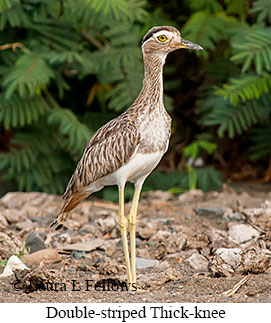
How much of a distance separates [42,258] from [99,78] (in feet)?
9.60

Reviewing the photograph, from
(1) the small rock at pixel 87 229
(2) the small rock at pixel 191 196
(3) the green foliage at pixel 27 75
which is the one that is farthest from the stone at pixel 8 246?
(2) the small rock at pixel 191 196

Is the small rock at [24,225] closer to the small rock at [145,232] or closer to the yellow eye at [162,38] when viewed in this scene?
the small rock at [145,232]

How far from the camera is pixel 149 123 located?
438cm

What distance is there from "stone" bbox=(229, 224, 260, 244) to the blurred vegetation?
1681 millimetres

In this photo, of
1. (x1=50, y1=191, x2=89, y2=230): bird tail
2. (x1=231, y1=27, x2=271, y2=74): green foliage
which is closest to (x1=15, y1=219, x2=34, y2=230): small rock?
(x1=50, y1=191, x2=89, y2=230): bird tail

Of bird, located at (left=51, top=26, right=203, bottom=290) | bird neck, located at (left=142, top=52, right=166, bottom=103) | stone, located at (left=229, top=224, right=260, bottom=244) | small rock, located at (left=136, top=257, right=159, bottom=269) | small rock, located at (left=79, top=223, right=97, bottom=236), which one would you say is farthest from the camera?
small rock, located at (left=79, top=223, right=97, bottom=236)

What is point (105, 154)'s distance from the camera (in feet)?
14.8

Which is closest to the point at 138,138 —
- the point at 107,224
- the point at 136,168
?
the point at 136,168

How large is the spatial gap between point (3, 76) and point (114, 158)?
126 inches

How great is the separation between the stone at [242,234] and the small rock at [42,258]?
1.29m

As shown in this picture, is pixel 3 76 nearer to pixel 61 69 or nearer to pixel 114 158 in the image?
pixel 61 69

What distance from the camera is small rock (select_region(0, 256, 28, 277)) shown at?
4613mm


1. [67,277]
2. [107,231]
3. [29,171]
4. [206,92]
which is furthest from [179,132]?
[67,277]

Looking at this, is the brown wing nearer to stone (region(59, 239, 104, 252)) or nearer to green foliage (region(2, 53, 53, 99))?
stone (region(59, 239, 104, 252))
